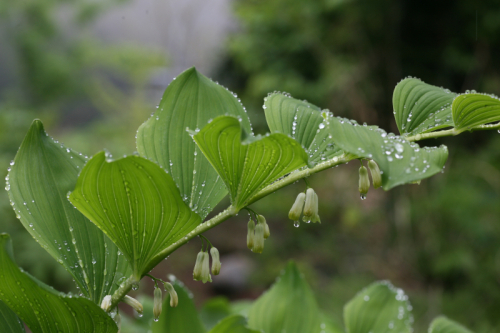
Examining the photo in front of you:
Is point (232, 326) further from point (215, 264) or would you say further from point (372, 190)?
point (372, 190)

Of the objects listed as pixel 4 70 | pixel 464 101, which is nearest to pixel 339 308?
pixel 464 101

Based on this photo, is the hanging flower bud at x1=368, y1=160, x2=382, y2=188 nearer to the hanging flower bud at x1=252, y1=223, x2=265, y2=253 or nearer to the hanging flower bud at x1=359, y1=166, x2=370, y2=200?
the hanging flower bud at x1=359, y1=166, x2=370, y2=200

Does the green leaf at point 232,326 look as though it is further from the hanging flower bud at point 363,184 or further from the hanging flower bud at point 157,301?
the hanging flower bud at point 363,184

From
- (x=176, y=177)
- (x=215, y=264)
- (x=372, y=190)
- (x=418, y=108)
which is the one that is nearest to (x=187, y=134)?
(x=176, y=177)

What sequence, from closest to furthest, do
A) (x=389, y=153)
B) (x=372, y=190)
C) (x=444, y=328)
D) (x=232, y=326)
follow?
(x=389, y=153) < (x=232, y=326) < (x=444, y=328) < (x=372, y=190)

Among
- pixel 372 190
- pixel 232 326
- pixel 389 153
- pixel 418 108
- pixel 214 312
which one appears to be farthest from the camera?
pixel 372 190

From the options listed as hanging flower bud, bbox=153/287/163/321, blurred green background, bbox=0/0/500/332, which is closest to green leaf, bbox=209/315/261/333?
hanging flower bud, bbox=153/287/163/321
